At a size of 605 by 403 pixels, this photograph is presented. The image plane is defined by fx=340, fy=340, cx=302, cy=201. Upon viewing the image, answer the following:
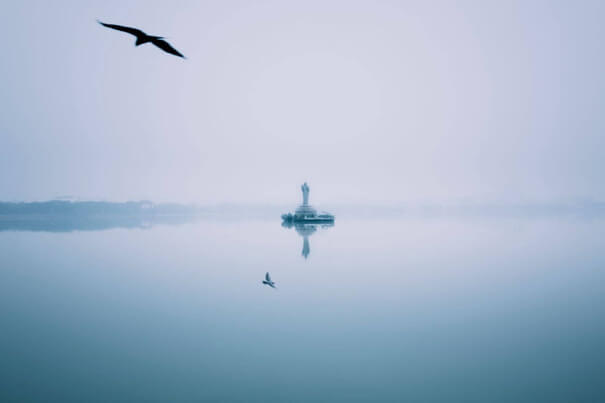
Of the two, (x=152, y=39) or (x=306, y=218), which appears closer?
(x=152, y=39)

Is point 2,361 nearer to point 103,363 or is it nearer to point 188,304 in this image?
point 103,363

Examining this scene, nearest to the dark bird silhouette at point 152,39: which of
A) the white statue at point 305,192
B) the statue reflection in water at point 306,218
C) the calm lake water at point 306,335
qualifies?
the calm lake water at point 306,335

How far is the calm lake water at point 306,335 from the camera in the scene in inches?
298

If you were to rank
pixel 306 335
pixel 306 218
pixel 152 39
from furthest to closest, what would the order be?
pixel 306 218 < pixel 306 335 < pixel 152 39

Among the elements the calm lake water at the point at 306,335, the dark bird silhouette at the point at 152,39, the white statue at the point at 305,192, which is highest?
the white statue at the point at 305,192

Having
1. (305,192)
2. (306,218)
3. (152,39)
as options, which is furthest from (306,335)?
(305,192)

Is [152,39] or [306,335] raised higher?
[152,39]

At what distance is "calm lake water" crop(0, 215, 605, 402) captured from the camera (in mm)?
7559

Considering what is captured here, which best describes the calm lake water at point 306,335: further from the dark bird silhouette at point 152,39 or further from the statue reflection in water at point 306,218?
the statue reflection in water at point 306,218

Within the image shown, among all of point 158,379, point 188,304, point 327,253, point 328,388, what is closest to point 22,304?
point 188,304

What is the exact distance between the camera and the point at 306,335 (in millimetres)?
10953

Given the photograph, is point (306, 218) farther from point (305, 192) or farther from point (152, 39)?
point (152, 39)

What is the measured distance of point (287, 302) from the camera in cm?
1513

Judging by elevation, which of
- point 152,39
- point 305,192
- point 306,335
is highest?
point 305,192
